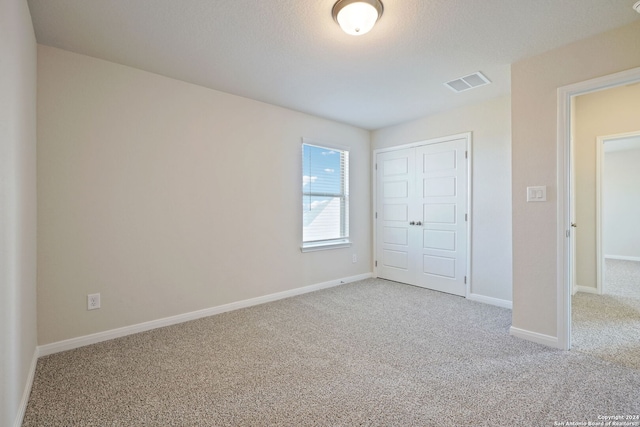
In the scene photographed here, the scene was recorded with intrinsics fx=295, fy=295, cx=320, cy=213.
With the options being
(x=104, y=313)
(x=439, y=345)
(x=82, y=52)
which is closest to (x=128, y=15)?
(x=82, y=52)

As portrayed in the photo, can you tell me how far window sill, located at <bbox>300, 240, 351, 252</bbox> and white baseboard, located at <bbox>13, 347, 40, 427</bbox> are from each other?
2.58 metres

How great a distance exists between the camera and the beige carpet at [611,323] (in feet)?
7.38

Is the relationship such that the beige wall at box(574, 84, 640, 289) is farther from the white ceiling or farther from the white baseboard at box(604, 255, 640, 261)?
the white baseboard at box(604, 255, 640, 261)

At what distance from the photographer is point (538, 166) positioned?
242cm

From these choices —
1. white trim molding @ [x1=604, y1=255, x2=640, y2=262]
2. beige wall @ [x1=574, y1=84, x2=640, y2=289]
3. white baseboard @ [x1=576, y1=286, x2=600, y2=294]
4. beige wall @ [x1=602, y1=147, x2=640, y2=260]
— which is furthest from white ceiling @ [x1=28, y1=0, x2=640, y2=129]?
white trim molding @ [x1=604, y1=255, x2=640, y2=262]

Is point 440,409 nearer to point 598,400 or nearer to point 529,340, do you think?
point 598,400

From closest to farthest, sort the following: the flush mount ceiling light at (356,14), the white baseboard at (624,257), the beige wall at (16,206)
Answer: the beige wall at (16,206), the flush mount ceiling light at (356,14), the white baseboard at (624,257)

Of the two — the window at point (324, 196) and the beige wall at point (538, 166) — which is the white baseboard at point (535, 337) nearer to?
the beige wall at point (538, 166)

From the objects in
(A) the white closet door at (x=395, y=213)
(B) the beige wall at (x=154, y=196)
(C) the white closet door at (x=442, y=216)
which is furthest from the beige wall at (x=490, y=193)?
(B) the beige wall at (x=154, y=196)

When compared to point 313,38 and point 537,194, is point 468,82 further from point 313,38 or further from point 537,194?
point 313,38

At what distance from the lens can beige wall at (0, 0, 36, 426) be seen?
130 centimetres

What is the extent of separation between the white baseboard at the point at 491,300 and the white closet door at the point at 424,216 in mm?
145

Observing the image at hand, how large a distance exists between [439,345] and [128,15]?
3284 mm

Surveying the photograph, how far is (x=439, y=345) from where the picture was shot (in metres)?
2.39
